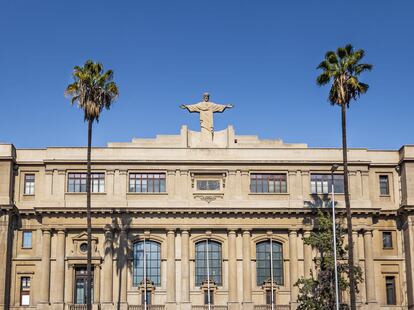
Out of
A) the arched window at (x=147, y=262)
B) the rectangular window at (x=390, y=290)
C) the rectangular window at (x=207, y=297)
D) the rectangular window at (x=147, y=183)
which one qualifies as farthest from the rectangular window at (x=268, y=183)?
the rectangular window at (x=390, y=290)

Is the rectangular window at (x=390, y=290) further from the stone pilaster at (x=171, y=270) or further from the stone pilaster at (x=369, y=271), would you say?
the stone pilaster at (x=171, y=270)

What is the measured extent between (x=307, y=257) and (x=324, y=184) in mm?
6625

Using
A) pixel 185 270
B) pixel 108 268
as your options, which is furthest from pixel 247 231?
pixel 108 268

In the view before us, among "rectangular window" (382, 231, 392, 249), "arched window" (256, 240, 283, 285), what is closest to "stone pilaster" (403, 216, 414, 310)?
"rectangular window" (382, 231, 392, 249)

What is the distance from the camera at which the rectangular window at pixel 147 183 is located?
221ft

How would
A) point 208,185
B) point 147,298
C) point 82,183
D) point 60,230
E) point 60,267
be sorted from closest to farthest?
point 60,267, point 147,298, point 60,230, point 82,183, point 208,185

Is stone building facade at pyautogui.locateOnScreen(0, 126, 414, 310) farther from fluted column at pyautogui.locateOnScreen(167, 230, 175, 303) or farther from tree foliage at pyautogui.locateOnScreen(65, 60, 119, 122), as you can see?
tree foliage at pyautogui.locateOnScreen(65, 60, 119, 122)

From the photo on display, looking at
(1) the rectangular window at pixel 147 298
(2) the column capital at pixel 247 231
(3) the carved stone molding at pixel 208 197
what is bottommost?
(1) the rectangular window at pixel 147 298

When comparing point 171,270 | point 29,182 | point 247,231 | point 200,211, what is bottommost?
point 171,270

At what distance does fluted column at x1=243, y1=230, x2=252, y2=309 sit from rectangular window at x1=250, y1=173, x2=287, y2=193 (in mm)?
4105

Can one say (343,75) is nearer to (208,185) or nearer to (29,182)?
(208,185)

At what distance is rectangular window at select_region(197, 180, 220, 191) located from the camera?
67625 mm

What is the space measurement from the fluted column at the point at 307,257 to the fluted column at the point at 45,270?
21.4 meters

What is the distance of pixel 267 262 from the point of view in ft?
220
